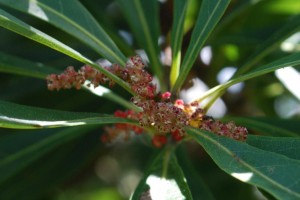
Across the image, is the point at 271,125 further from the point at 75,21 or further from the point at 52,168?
the point at 52,168

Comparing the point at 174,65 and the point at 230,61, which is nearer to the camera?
the point at 174,65

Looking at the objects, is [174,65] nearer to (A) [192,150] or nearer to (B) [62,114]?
(B) [62,114]

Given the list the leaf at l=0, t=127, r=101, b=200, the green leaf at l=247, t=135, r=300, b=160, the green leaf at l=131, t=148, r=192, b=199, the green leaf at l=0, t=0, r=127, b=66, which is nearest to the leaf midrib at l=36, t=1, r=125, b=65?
the green leaf at l=0, t=0, r=127, b=66

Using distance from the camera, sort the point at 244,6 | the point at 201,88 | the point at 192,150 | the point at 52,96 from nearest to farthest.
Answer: the point at 244,6
the point at 52,96
the point at 201,88
the point at 192,150

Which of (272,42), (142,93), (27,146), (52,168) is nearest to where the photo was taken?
(142,93)

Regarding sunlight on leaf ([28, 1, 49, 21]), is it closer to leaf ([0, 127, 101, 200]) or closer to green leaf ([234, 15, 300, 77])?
green leaf ([234, 15, 300, 77])

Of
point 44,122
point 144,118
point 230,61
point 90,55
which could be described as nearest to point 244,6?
point 230,61

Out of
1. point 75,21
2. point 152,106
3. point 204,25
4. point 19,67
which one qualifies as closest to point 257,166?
point 152,106
